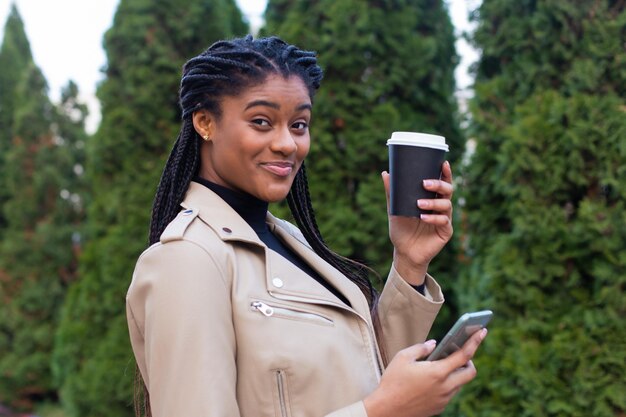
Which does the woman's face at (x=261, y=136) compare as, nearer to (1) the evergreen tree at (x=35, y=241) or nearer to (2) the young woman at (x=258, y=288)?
(2) the young woman at (x=258, y=288)

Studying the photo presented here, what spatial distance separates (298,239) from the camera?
80.8 inches

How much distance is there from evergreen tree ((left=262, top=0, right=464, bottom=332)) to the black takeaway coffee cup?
293cm

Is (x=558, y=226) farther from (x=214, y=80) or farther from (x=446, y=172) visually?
(x=214, y=80)

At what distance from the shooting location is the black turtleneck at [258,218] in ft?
6.03

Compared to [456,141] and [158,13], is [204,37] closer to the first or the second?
[158,13]

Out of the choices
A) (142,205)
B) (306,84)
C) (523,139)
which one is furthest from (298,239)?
(142,205)

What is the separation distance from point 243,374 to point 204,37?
5220mm

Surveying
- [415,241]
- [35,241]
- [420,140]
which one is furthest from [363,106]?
[35,241]

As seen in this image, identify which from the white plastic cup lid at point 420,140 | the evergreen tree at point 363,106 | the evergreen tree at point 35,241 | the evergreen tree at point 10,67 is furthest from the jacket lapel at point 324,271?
the evergreen tree at point 10,67

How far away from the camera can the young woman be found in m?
1.50

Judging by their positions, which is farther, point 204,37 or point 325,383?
point 204,37

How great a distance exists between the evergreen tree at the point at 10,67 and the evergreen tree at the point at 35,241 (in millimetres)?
1234

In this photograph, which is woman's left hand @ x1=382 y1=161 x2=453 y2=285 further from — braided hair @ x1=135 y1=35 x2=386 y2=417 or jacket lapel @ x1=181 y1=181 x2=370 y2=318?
braided hair @ x1=135 y1=35 x2=386 y2=417

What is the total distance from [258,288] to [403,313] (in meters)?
0.58
